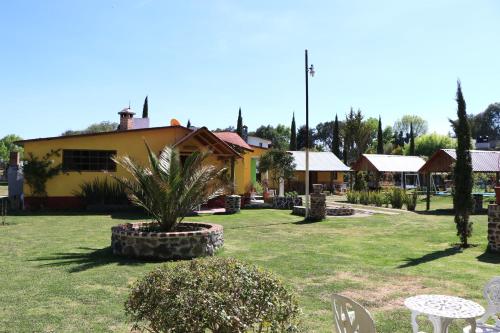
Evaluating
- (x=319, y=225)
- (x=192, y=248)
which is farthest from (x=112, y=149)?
(x=192, y=248)

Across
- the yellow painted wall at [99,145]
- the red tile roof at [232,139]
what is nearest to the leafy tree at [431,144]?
the red tile roof at [232,139]

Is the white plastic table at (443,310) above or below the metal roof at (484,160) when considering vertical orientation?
below

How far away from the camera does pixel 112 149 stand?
70.9ft

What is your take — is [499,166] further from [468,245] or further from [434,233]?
[468,245]

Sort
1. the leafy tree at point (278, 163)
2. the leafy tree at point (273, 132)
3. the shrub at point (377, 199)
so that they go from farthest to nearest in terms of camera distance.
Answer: the leafy tree at point (273, 132), the leafy tree at point (278, 163), the shrub at point (377, 199)

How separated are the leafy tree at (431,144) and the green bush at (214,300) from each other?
70965 millimetres

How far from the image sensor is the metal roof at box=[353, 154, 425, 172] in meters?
39.5

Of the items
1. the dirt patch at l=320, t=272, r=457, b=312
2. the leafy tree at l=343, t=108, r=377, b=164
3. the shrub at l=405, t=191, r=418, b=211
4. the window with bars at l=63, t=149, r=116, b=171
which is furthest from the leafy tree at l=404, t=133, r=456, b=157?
the dirt patch at l=320, t=272, r=457, b=312

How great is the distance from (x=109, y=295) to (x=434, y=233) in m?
11.1

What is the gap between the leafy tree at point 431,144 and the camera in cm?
7165

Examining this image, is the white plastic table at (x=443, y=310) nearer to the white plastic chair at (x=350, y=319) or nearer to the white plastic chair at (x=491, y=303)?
the white plastic chair at (x=491, y=303)

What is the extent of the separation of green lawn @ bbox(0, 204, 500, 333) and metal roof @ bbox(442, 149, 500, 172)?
9.90 metres

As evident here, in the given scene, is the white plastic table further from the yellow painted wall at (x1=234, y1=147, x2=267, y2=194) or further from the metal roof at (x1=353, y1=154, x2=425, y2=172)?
the metal roof at (x1=353, y1=154, x2=425, y2=172)

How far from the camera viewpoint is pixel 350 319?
3.54 meters
